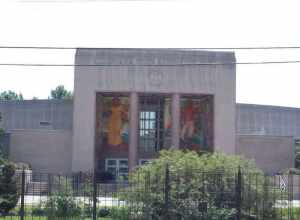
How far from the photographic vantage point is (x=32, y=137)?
56.9 meters

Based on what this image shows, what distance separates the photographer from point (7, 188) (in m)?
26.2

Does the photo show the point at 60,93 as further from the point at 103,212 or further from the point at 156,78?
the point at 103,212

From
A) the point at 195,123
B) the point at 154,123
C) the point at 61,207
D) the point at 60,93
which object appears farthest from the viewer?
the point at 60,93

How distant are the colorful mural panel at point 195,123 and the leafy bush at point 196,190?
1413 inches

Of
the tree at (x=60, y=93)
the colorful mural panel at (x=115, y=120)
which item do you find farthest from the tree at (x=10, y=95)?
the colorful mural panel at (x=115, y=120)

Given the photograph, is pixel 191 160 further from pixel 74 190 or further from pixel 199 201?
pixel 74 190

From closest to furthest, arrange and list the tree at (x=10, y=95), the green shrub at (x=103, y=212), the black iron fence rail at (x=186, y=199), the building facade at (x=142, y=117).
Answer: the black iron fence rail at (x=186, y=199)
the green shrub at (x=103, y=212)
the building facade at (x=142, y=117)
the tree at (x=10, y=95)

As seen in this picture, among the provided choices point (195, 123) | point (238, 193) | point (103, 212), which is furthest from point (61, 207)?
point (195, 123)

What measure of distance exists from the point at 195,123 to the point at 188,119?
77 centimetres

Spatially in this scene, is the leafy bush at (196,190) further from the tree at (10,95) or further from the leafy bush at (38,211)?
the tree at (10,95)

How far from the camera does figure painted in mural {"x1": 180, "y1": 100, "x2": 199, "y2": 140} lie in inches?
2306

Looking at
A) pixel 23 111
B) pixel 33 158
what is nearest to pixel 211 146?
pixel 33 158

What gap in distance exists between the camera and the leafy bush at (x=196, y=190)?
69.1ft

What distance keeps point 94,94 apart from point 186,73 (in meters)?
8.13
